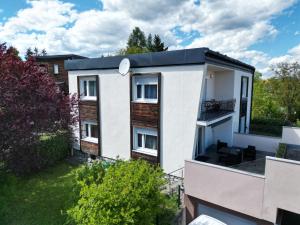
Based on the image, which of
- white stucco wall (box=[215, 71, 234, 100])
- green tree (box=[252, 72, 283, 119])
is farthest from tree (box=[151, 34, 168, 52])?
Result: white stucco wall (box=[215, 71, 234, 100])

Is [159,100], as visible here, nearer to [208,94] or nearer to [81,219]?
[208,94]

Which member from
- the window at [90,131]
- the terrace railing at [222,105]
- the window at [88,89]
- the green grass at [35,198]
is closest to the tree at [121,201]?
the green grass at [35,198]

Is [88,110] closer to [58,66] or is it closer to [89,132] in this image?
[89,132]

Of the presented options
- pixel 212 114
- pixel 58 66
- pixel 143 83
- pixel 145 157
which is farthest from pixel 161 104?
pixel 58 66

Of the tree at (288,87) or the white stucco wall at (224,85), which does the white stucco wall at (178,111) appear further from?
the tree at (288,87)

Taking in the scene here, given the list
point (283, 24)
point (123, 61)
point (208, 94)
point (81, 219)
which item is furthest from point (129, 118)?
point (283, 24)

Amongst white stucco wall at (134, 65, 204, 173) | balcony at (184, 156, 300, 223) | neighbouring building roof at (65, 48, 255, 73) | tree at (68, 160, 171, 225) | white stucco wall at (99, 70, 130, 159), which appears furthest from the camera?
white stucco wall at (99, 70, 130, 159)

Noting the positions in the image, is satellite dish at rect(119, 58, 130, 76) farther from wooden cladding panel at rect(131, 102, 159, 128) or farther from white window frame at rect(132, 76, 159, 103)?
wooden cladding panel at rect(131, 102, 159, 128)

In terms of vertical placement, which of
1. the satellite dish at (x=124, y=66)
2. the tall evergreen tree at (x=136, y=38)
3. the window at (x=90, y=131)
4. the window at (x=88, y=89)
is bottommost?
the window at (x=90, y=131)
